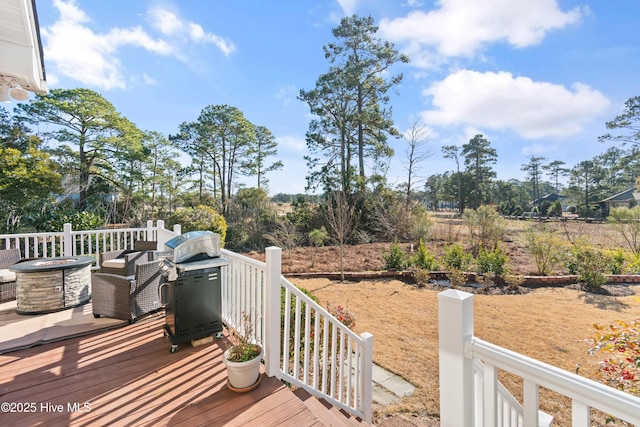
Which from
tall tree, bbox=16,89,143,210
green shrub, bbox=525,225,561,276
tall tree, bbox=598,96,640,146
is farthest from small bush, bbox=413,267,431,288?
tall tree, bbox=598,96,640,146

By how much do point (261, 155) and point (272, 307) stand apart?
1723cm

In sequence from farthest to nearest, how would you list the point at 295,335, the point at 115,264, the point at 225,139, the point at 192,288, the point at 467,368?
the point at 225,139
the point at 115,264
the point at 192,288
the point at 295,335
the point at 467,368

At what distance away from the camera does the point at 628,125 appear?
44.2ft

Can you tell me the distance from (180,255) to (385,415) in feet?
8.03

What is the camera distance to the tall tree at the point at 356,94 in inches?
544

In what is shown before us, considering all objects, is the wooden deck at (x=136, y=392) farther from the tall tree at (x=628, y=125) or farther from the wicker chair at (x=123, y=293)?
the tall tree at (x=628, y=125)

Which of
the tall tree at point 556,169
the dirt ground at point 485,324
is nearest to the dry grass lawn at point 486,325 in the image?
the dirt ground at point 485,324

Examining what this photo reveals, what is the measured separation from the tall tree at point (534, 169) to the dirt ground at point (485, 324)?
3519 cm

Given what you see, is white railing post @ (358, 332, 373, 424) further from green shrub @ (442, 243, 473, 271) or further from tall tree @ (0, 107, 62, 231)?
tall tree @ (0, 107, 62, 231)

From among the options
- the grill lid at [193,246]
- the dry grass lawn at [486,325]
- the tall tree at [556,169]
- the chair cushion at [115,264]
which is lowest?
the dry grass lawn at [486,325]

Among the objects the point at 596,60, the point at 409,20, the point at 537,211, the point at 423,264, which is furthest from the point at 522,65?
the point at 537,211

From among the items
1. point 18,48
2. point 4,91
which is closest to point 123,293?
point 4,91

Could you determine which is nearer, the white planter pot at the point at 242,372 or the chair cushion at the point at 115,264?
the white planter pot at the point at 242,372

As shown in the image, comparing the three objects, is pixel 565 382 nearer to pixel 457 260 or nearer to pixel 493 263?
pixel 493 263
